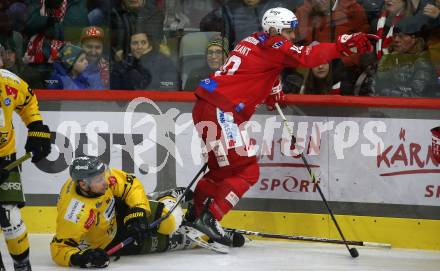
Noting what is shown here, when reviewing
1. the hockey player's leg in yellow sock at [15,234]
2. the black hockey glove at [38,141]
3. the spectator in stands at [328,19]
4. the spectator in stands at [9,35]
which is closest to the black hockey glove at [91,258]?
the hockey player's leg in yellow sock at [15,234]

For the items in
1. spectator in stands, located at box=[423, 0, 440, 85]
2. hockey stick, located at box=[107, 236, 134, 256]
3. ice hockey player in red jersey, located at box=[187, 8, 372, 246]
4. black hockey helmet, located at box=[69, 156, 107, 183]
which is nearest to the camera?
black hockey helmet, located at box=[69, 156, 107, 183]

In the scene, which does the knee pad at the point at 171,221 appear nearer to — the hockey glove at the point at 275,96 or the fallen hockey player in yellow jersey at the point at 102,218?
the fallen hockey player in yellow jersey at the point at 102,218

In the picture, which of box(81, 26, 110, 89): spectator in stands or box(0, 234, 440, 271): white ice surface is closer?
box(0, 234, 440, 271): white ice surface

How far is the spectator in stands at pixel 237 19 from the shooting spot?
702 cm

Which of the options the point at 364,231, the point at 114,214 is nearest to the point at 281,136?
the point at 364,231

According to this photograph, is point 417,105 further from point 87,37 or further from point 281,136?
point 87,37

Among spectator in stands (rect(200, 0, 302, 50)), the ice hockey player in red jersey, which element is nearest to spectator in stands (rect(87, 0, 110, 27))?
spectator in stands (rect(200, 0, 302, 50))

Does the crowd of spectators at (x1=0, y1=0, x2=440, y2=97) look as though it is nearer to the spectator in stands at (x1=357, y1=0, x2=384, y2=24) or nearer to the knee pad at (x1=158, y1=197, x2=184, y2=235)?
the spectator in stands at (x1=357, y1=0, x2=384, y2=24)

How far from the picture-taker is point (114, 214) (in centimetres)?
624

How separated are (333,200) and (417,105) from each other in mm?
817

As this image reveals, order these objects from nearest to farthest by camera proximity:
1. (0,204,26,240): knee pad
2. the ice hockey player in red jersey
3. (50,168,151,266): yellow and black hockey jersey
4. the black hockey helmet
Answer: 1. (0,204,26,240): knee pad
2. the black hockey helmet
3. (50,168,151,266): yellow and black hockey jersey
4. the ice hockey player in red jersey

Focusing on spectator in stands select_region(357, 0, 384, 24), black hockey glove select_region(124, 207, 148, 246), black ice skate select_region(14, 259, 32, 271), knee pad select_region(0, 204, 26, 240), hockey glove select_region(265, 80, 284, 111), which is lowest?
black ice skate select_region(14, 259, 32, 271)

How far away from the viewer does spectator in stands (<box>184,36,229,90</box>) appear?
7.05 metres

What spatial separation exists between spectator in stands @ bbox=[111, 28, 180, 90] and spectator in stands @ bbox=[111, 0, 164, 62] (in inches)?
1.5
